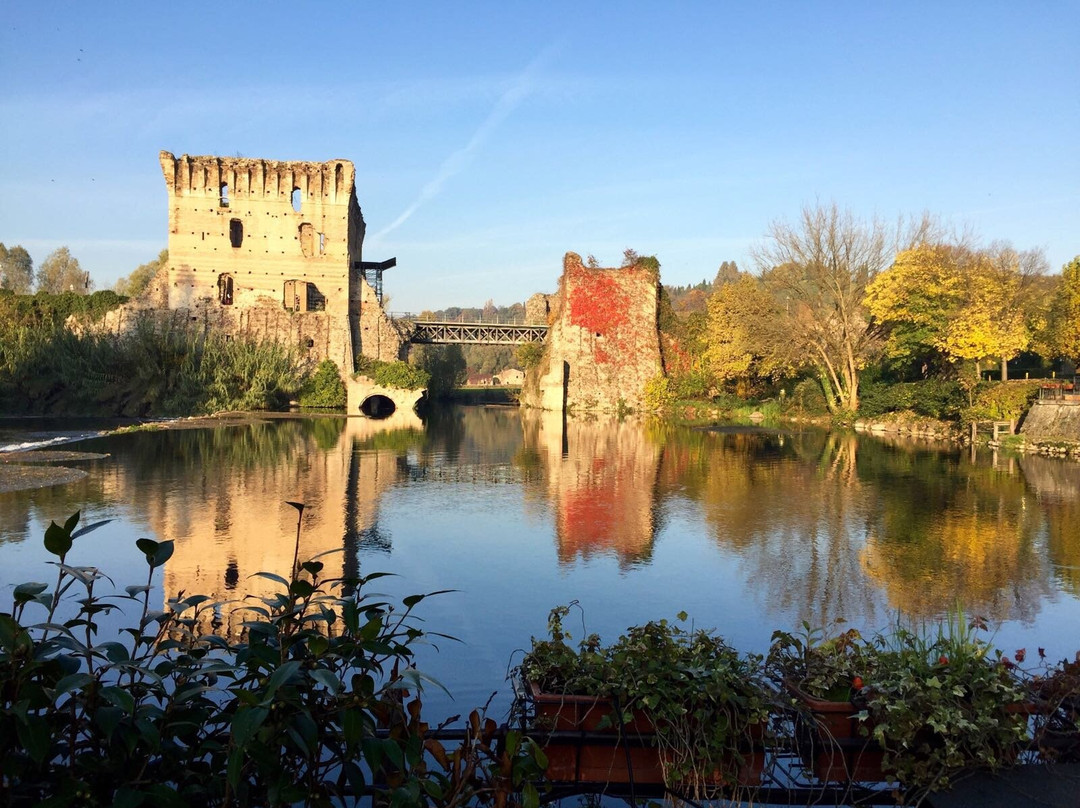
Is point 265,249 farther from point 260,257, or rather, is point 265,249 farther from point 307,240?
point 307,240

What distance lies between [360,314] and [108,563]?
35506 millimetres

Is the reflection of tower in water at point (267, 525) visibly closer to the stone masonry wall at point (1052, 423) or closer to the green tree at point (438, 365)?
the stone masonry wall at point (1052, 423)

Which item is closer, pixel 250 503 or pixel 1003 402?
pixel 250 503

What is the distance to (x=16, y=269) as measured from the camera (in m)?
83.4

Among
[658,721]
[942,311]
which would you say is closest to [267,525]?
[658,721]

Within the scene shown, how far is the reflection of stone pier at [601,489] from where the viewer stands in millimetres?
11281

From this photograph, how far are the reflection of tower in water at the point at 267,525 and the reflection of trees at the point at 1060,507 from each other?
8.22 m

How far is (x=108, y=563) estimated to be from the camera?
953 centimetres

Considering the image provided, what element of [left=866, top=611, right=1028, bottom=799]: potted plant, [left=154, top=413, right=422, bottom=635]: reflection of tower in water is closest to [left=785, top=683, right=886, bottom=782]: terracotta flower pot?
[left=866, top=611, right=1028, bottom=799]: potted plant

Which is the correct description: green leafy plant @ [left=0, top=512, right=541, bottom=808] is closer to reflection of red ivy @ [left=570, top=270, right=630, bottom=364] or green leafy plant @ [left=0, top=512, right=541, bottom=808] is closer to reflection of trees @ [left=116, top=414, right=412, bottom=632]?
reflection of trees @ [left=116, top=414, right=412, bottom=632]

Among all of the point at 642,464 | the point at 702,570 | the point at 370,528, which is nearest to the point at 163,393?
the point at 642,464

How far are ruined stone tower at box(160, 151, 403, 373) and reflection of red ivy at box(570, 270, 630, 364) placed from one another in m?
12.0

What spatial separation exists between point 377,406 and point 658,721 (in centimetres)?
4204

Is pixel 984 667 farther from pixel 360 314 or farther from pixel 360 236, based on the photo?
pixel 360 236
